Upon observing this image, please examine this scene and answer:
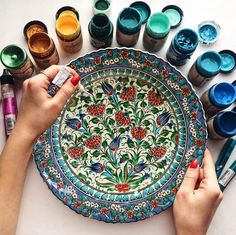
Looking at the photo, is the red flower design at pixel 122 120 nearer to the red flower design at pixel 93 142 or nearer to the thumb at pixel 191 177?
the red flower design at pixel 93 142

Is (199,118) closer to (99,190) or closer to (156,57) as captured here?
(156,57)

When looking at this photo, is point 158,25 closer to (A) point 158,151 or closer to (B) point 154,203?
(A) point 158,151

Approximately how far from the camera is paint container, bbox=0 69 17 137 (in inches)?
33.3

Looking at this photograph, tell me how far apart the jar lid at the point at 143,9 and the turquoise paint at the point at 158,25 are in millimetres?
77

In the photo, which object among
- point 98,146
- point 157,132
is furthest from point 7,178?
point 157,132

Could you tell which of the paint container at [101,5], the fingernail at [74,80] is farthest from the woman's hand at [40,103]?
the paint container at [101,5]

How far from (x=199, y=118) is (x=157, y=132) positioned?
10cm

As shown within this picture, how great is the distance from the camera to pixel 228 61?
0.90 meters

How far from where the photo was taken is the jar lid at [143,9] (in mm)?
906

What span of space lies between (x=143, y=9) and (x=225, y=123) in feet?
1.12

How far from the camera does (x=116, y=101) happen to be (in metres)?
0.88

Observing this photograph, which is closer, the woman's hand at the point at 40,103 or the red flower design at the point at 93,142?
the woman's hand at the point at 40,103

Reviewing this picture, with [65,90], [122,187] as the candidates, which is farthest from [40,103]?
[122,187]

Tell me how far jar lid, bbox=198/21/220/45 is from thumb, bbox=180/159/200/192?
312 millimetres
